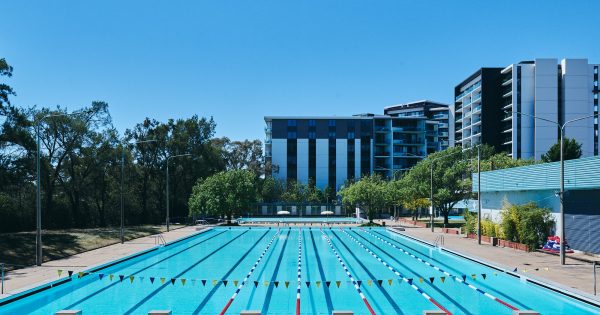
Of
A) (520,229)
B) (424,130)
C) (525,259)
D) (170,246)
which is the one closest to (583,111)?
(424,130)

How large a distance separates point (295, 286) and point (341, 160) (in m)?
82.4

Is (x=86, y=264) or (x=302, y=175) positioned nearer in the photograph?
(x=86, y=264)

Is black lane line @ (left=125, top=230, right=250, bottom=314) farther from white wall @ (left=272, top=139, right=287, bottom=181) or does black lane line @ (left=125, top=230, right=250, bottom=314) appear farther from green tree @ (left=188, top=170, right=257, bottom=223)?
white wall @ (left=272, top=139, right=287, bottom=181)

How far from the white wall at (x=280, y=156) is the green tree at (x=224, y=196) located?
41.8 metres

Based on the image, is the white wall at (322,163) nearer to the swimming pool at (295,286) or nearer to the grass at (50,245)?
the grass at (50,245)

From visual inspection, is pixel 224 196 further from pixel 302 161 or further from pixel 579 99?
pixel 579 99

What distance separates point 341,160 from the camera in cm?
10331

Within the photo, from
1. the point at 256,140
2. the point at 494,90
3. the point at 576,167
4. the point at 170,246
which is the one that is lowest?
the point at 170,246

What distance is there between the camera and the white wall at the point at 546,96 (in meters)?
84.2

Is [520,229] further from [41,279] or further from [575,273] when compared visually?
[41,279]

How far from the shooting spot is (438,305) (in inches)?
705

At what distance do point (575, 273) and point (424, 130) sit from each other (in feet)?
291

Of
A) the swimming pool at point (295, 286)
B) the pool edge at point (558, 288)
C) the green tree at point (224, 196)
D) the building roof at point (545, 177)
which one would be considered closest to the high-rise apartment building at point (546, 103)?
the building roof at point (545, 177)

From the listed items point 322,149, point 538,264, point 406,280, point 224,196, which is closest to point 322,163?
point 322,149
